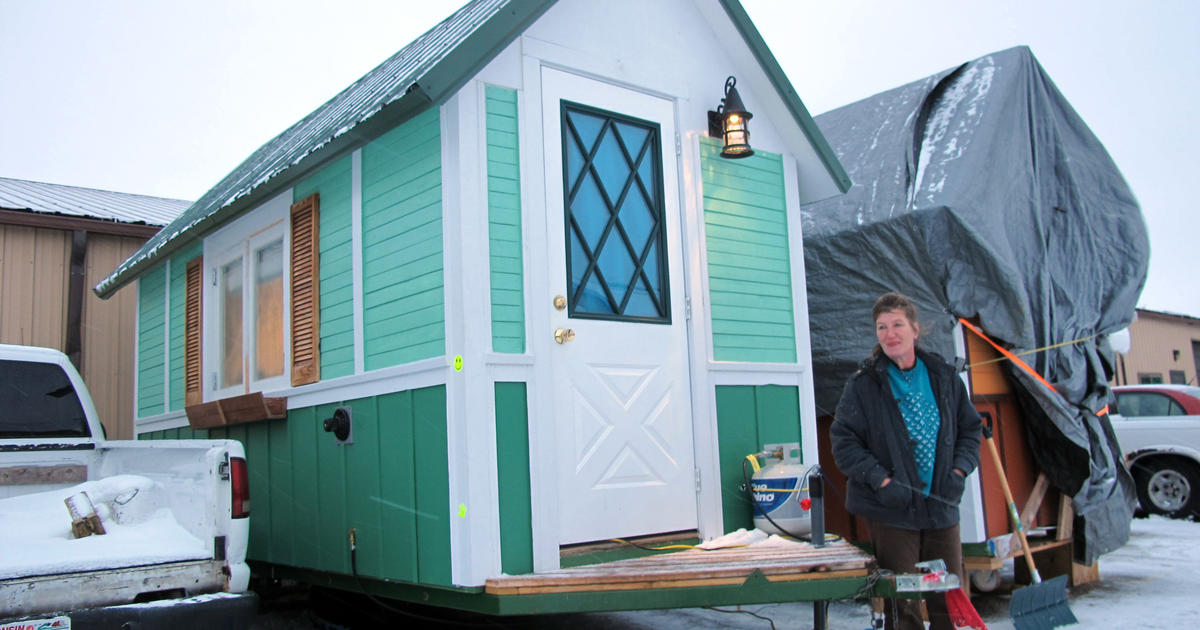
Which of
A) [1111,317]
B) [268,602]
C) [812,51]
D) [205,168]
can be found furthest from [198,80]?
[1111,317]

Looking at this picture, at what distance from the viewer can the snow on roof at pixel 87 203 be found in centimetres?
963

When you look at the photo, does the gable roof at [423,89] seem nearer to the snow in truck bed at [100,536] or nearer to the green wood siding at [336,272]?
the green wood siding at [336,272]

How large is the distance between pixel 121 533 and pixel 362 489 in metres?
1.19

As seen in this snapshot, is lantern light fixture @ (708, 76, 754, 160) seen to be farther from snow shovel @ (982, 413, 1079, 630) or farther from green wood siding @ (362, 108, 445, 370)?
snow shovel @ (982, 413, 1079, 630)

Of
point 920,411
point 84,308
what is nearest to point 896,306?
point 920,411

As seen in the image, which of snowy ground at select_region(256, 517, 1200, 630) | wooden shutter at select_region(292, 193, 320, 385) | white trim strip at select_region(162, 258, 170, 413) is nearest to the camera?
wooden shutter at select_region(292, 193, 320, 385)

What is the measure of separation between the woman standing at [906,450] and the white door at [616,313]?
3.94ft

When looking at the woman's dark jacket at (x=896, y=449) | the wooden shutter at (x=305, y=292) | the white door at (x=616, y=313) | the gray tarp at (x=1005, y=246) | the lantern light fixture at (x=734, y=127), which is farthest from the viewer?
the gray tarp at (x=1005, y=246)

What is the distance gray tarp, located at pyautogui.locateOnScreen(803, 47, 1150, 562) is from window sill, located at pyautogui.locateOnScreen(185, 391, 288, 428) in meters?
3.79

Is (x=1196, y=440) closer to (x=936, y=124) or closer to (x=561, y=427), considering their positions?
(x=936, y=124)

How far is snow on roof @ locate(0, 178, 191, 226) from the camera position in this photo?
9633 mm

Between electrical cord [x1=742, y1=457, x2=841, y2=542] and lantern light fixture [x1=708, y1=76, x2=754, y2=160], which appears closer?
electrical cord [x1=742, y1=457, x2=841, y2=542]

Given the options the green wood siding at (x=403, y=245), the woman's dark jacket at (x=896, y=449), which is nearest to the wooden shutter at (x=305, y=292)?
the green wood siding at (x=403, y=245)

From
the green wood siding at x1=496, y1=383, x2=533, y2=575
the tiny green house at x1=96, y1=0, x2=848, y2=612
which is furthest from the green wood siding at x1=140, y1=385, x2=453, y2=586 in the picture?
the green wood siding at x1=496, y1=383, x2=533, y2=575
